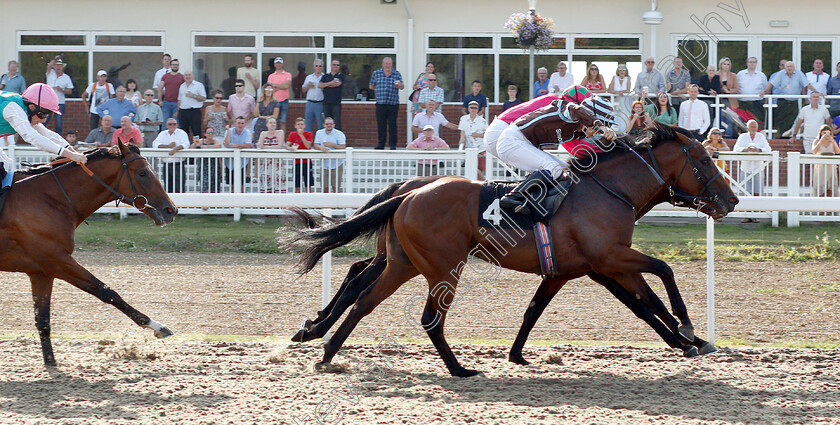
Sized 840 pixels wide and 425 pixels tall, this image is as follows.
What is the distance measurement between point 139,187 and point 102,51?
36.2 feet

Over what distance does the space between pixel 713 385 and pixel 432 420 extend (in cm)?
164

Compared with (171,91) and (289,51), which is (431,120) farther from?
(171,91)

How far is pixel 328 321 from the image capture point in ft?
19.2

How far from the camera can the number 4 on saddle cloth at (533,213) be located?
5.41 m

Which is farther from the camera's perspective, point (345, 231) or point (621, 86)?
point (621, 86)

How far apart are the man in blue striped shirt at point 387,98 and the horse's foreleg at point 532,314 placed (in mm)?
8776

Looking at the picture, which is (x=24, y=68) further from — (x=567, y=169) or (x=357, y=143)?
(x=567, y=169)

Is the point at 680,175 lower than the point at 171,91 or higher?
lower

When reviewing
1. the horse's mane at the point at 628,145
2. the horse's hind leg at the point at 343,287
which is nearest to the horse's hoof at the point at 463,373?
the horse's hind leg at the point at 343,287

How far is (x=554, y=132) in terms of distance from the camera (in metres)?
5.85

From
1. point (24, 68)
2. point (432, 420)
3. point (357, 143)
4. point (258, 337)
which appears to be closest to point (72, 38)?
point (24, 68)

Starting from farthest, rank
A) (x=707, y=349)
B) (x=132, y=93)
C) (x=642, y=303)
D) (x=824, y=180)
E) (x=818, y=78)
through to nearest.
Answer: (x=818, y=78), (x=132, y=93), (x=824, y=180), (x=642, y=303), (x=707, y=349)

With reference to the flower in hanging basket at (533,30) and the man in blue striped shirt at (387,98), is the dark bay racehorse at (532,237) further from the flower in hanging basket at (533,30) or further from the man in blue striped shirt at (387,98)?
the man in blue striped shirt at (387,98)

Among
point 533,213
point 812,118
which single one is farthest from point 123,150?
point 812,118
